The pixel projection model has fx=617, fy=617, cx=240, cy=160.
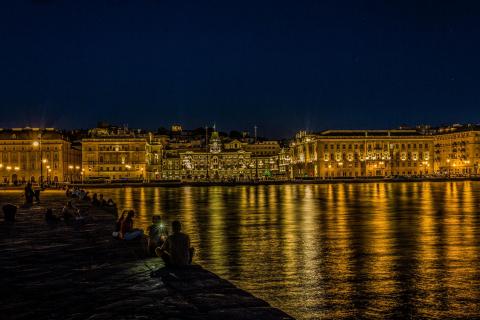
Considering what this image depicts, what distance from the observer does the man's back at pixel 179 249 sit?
12.4m

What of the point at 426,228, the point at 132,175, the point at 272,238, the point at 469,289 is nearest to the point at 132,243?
the point at 272,238

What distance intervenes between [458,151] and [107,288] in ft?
561

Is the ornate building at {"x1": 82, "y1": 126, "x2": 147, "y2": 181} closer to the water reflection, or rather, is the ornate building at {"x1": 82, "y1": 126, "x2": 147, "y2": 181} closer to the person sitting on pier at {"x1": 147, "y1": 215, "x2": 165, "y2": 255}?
the water reflection

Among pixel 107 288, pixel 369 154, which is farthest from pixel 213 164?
pixel 107 288

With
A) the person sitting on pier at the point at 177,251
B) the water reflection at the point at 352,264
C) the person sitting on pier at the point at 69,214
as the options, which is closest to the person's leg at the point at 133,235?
the water reflection at the point at 352,264

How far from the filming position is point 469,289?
11633 mm

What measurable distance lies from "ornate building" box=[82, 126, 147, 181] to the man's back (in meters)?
141

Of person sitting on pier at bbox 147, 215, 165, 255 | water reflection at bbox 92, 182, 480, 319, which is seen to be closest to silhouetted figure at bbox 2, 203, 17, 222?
water reflection at bbox 92, 182, 480, 319

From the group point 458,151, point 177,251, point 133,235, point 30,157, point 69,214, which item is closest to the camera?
point 177,251

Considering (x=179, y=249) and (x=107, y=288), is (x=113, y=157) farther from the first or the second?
(x=107, y=288)

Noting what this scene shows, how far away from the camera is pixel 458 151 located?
558ft

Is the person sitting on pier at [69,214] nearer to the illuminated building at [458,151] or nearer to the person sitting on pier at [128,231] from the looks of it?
the person sitting on pier at [128,231]

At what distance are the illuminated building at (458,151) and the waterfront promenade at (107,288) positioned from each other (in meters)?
155

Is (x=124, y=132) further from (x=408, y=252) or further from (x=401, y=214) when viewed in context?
(x=408, y=252)
